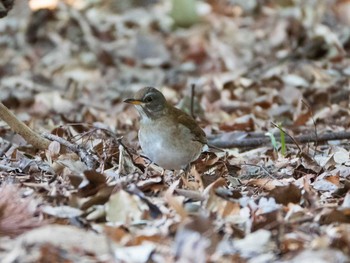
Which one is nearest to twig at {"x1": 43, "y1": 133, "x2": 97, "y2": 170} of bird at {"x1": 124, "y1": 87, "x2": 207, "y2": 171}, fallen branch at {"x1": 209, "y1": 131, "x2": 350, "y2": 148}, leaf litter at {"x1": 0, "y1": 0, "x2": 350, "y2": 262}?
leaf litter at {"x1": 0, "y1": 0, "x2": 350, "y2": 262}

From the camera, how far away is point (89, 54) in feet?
40.3

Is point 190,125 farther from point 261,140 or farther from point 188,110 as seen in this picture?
point 188,110

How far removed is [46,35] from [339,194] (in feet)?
27.8

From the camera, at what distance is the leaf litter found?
4105 mm

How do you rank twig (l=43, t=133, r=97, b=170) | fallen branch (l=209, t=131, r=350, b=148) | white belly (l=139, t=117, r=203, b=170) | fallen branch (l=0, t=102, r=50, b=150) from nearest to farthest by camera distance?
twig (l=43, t=133, r=97, b=170)
white belly (l=139, t=117, r=203, b=170)
fallen branch (l=0, t=102, r=50, b=150)
fallen branch (l=209, t=131, r=350, b=148)

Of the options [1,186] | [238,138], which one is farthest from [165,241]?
[238,138]

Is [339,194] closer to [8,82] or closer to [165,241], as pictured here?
[165,241]

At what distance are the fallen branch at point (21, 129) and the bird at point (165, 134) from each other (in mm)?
724

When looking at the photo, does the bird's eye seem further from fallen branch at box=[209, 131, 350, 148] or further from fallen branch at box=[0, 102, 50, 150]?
fallen branch at box=[209, 131, 350, 148]

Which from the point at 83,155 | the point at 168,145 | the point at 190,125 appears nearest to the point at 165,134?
the point at 168,145

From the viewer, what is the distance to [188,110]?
8719 mm

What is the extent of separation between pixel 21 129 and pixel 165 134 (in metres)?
1.10

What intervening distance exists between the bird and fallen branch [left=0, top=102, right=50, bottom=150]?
72 centimetres

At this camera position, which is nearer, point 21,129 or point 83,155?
point 83,155
